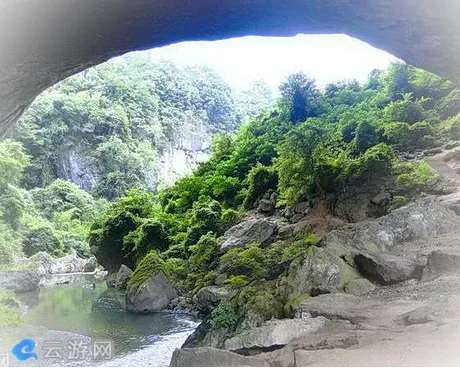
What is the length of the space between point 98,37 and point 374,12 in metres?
4.20

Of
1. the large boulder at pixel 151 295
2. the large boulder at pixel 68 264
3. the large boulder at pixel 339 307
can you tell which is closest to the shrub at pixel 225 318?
the large boulder at pixel 339 307

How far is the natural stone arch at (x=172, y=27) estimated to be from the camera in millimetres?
5523

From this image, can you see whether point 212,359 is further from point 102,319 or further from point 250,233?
point 250,233

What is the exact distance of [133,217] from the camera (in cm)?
2175

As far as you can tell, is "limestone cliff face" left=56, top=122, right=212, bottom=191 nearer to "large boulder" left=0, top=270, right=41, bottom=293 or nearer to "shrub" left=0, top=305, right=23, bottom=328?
"large boulder" left=0, top=270, right=41, bottom=293

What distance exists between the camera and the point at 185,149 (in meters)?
53.1

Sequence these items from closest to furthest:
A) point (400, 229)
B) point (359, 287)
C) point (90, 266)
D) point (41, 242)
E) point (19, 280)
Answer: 1. point (359, 287)
2. point (400, 229)
3. point (19, 280)
4. point (41, 242)
5. point (90, 266)

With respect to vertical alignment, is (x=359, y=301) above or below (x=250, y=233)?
below

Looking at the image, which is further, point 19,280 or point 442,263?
point 19,280

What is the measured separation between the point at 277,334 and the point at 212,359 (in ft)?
4.67

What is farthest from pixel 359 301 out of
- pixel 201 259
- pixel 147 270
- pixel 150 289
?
pixel 201 259

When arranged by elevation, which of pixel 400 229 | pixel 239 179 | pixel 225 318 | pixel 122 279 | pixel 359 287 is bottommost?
pixel 122 279

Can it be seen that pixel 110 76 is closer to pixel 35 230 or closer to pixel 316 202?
pixel 35 230

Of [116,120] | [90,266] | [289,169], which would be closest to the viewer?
[289,169]
